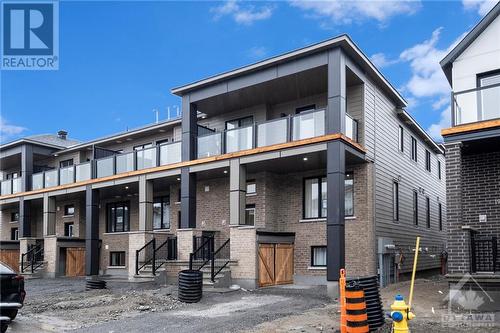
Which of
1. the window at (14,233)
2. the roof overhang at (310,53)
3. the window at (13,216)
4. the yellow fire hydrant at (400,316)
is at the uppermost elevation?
the roof overhang at (310,53)

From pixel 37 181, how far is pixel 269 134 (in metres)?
17.4

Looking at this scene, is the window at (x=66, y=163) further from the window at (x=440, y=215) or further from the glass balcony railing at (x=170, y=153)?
the window at (x=440, y=215)

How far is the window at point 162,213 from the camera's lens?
24906mm

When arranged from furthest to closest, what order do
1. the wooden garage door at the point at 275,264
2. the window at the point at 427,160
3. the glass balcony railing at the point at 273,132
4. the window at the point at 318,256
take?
the window at the point at 427,160 → the window at the point at 318,256 → the glass balcony railing at the point at 273,132 → the wooden garage door at the point at 275,264

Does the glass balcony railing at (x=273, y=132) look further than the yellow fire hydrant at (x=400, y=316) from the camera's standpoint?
Yes

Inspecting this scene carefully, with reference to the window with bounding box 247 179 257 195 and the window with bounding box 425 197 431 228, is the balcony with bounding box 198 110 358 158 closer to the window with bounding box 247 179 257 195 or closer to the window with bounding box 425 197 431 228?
the window with bounding box 247 179 257 195

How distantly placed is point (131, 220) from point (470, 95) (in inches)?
735

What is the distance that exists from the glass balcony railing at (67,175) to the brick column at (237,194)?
A: 11.8 metres

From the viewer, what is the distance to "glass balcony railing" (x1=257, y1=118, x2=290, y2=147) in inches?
691

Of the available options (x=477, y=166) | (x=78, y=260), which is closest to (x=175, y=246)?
(x=78, y=260)

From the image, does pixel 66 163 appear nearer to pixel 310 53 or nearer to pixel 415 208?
pixel 310 53

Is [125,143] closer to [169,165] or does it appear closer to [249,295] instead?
[169,165]

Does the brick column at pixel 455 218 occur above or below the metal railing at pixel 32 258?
above

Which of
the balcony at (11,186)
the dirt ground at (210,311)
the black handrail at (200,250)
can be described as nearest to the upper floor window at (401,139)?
the dirt ground at (210,311)
